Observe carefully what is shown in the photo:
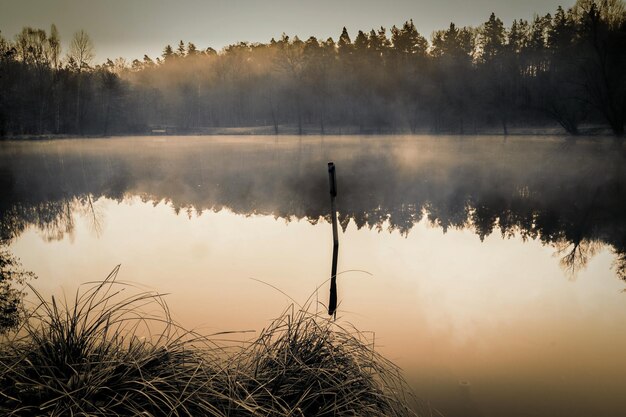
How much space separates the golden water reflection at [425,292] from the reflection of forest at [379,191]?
1403mm

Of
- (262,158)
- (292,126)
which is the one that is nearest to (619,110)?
(262,158)

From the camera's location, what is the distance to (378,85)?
85188 mm

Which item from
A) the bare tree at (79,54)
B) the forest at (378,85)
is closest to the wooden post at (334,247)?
the forest at (378,85)

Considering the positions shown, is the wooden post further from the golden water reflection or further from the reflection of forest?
the reflection of forest

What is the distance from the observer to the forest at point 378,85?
62.0m

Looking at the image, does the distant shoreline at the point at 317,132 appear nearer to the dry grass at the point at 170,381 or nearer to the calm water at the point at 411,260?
the calm water at the point at 411,260

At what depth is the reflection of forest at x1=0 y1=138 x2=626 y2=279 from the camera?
17234mm

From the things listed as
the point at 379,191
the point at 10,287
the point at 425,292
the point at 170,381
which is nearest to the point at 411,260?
the point at 425,292

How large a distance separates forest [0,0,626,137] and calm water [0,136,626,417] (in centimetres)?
3578

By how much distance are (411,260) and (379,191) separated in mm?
12711

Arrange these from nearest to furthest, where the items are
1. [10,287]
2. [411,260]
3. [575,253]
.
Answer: [10,287] → [411,260] → [575,253]

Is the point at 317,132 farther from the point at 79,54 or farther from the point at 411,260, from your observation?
the point at 411,260

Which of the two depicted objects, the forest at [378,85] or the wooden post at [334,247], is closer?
the wooden post at [334,247]

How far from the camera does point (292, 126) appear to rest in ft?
303
